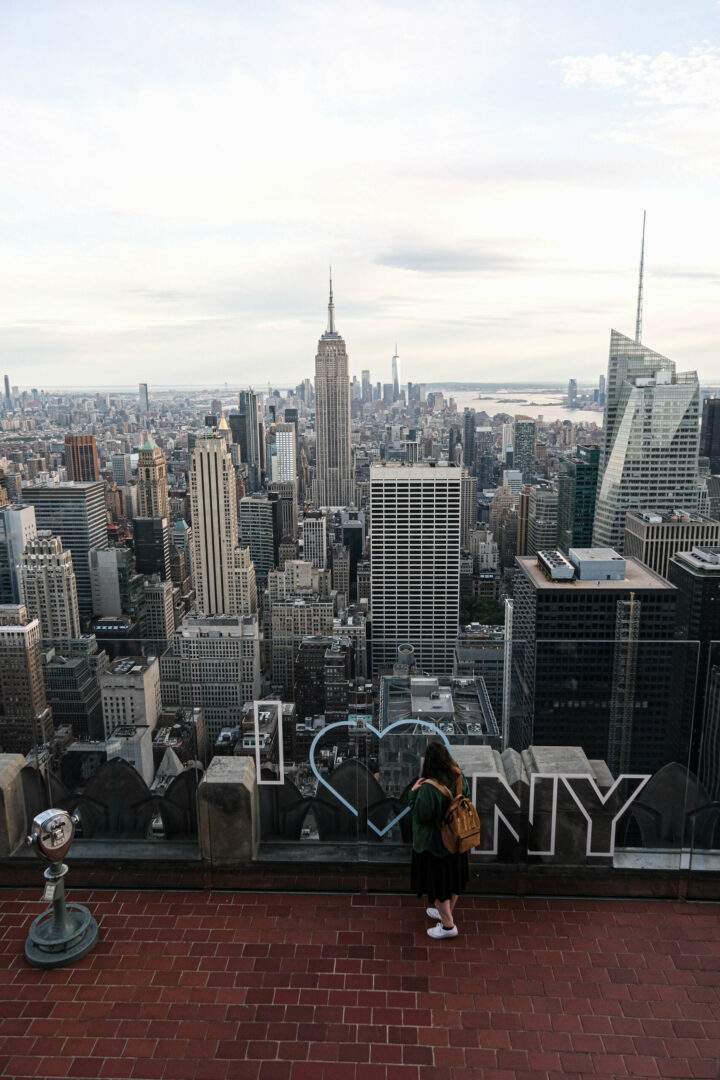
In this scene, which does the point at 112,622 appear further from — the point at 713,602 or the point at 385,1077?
the point at 385,1077

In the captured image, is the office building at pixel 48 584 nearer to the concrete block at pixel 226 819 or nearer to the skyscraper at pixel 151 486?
the skyscraper at pixel 151 486

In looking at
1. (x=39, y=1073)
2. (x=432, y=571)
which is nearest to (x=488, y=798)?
(x=39, y=1073)

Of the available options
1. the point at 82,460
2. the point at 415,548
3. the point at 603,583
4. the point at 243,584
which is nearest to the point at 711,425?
the point at 415,548

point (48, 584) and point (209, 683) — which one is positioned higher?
point (209, 683)

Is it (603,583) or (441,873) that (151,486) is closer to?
(603,583)

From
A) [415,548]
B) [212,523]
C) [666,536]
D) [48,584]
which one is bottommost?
[48,584]

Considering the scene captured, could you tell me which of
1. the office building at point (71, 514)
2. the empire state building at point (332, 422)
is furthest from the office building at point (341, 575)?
the empire state building at point (332, 422)

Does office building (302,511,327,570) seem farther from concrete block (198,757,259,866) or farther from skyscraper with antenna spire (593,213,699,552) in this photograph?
concrete block (198,757,259,866)
